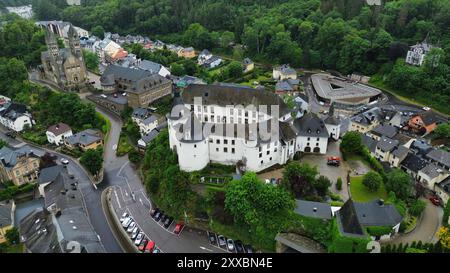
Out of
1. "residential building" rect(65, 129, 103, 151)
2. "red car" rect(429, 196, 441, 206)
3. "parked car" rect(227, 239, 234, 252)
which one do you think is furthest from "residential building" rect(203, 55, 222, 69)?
"red car" rect(429, 196, 441, 206)

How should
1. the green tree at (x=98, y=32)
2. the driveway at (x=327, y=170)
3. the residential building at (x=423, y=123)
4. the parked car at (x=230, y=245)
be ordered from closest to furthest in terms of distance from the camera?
the parked car at (x=230, y=245) → the driveway at (x=327, y=170) → the residential building at (x=423, y=123) → the green tree at (x=98, y=32)

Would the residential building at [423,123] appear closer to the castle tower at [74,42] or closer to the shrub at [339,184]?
the shrub at [339,184]

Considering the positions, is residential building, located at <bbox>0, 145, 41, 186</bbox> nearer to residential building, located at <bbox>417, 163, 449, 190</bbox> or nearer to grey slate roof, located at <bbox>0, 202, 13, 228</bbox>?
grey slate roof, located at <bbox>0, 202, 13, 228</bbox>

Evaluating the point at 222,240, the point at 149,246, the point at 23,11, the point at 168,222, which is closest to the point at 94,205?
the point at 168,222

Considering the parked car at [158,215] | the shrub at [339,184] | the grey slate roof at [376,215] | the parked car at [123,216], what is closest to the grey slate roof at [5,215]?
the parked car at [123,216]

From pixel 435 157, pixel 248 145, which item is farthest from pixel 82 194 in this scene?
pixel 435 157

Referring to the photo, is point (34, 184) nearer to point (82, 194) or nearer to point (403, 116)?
point (82, 194)
